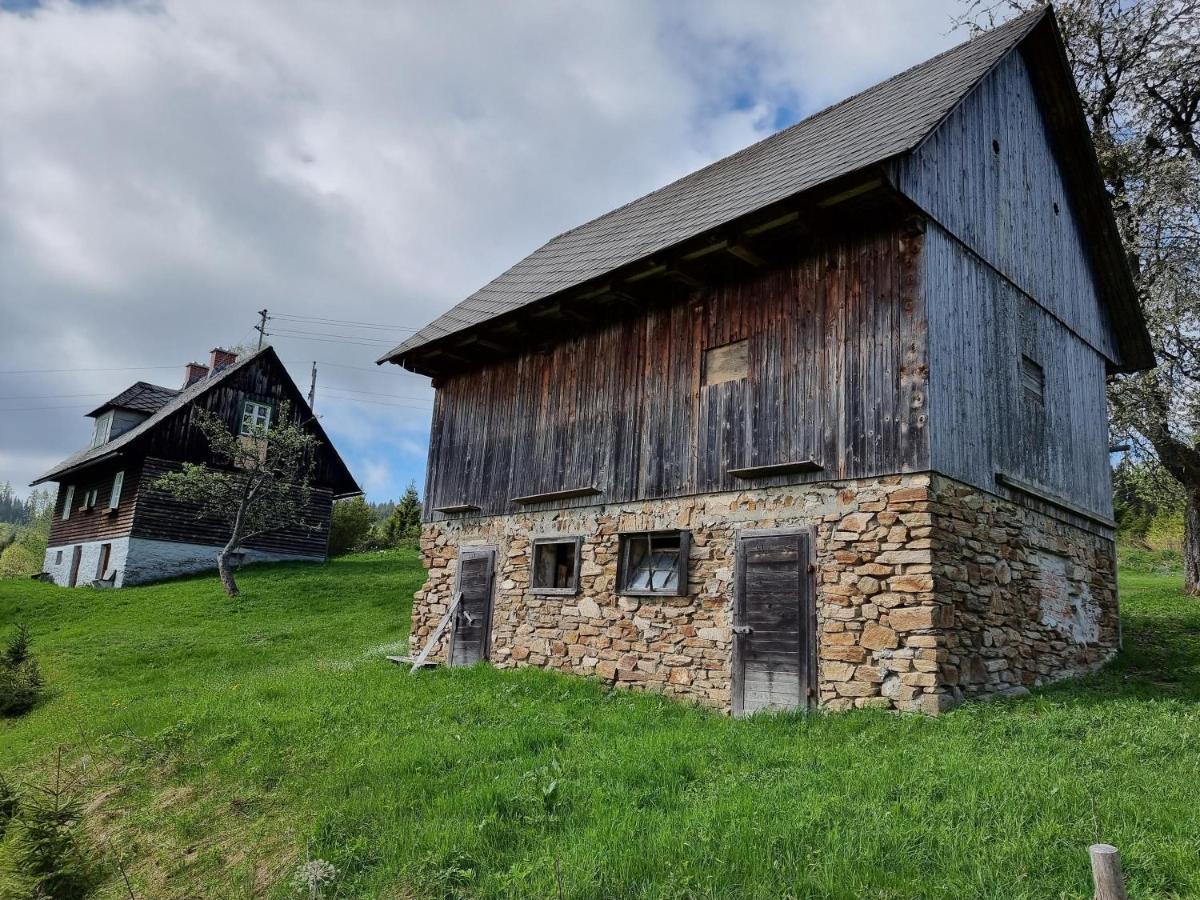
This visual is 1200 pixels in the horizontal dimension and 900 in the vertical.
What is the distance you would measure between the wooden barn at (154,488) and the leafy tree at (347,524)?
3780 mm

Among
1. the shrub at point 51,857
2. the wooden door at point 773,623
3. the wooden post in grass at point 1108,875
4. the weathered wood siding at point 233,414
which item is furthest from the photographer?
the weathered wood siding at point 233,414

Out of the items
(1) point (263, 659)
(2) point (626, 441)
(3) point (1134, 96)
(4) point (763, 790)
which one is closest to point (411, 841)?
(4) point (763, 790)

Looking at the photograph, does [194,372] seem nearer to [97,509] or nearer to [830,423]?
[97,509]

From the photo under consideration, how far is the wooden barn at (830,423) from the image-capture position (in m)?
8.48

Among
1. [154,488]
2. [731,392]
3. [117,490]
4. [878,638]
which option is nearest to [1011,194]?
[731,392]

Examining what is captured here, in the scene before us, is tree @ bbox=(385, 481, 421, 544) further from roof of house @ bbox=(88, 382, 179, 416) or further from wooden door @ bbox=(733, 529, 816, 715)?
wooden door @ bbox=(733, 529, 816, 715)

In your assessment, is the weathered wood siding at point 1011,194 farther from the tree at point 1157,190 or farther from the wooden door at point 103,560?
the wooden door at point 103,560

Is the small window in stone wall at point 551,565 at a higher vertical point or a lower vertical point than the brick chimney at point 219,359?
lower

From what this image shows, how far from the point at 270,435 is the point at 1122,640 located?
22.8 m

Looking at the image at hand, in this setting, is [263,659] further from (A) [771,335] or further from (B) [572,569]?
(A) [771,335]

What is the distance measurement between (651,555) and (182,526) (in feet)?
72.8

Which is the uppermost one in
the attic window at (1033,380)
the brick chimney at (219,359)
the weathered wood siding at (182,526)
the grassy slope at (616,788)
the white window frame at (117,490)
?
the brick chimney at (219,359)

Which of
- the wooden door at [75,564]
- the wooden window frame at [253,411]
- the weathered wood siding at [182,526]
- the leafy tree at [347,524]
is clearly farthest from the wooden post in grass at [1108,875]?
the leafy tree at [347,524]

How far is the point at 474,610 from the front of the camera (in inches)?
520
